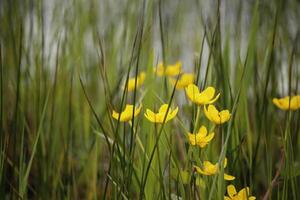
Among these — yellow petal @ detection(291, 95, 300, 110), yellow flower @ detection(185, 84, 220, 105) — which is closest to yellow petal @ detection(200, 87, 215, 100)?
yellow flower @ detection(185, 84, 220, 105)

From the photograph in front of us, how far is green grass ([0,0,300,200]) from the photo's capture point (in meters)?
0.74

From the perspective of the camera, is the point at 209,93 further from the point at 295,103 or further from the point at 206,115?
the point at 295,103

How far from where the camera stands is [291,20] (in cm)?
182

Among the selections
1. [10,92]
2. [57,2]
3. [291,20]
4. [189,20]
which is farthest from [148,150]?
[189,20]

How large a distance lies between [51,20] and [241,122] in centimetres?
91

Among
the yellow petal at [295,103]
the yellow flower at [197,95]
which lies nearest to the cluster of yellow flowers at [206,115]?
the yellow flower at [197,95]

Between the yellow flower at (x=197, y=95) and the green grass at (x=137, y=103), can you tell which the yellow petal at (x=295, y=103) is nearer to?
the green grass at (x=137, y=103)

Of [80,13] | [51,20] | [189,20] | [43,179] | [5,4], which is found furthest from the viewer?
[189,20]

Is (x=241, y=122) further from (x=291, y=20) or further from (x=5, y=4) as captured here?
(x=291, y=20)

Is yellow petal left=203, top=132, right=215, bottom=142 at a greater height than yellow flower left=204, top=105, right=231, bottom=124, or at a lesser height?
lesser

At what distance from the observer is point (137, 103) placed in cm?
101

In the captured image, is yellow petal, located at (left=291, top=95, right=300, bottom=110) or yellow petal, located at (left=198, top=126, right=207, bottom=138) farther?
yellow petal, located at (left=291, top=95, right=300, bottom=110)

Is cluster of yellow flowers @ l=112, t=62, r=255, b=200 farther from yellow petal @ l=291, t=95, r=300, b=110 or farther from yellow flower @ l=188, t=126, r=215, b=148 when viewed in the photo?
yellow petal @ l=291, t=95, r=300, b=110

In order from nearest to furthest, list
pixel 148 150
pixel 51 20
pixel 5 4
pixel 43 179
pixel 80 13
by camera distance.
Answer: pixel 148 150 → pixel 43 179 → pixel 5 4 → pixel 51 20 → pixel 80 13
